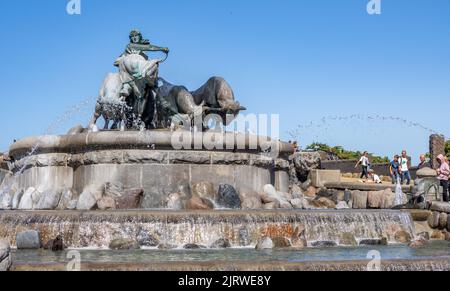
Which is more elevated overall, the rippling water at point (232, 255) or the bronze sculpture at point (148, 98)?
the bronze sculpture at point (148, 98)

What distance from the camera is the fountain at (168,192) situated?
1003 centimetres

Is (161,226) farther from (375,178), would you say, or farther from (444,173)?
(375,178)

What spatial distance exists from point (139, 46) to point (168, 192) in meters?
4.55

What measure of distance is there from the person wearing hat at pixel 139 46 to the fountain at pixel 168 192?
36 millimetres

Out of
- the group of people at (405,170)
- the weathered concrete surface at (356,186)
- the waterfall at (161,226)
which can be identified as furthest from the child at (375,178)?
the waterfall at (161,226)

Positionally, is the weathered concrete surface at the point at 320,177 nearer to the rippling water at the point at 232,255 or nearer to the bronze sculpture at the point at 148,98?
the bronze sculpture at the point at 148,98

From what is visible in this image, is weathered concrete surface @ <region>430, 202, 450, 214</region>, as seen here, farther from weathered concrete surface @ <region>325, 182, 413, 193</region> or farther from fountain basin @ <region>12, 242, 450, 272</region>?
weathered concrete surface @ <region>325, 182, 413, 193</region>

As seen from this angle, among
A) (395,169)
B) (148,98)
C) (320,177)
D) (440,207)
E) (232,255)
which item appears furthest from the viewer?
(395,169)

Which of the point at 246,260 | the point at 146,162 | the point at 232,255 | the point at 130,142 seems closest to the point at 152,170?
the point at 146,162

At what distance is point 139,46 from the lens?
16656 mm

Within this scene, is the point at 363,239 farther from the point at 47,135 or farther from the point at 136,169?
the point at 47,135

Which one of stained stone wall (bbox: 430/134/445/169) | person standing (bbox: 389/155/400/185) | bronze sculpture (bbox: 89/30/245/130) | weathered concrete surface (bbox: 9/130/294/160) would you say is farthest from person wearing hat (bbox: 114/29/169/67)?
stained stone wall (bbox: 430/134/445/169)
